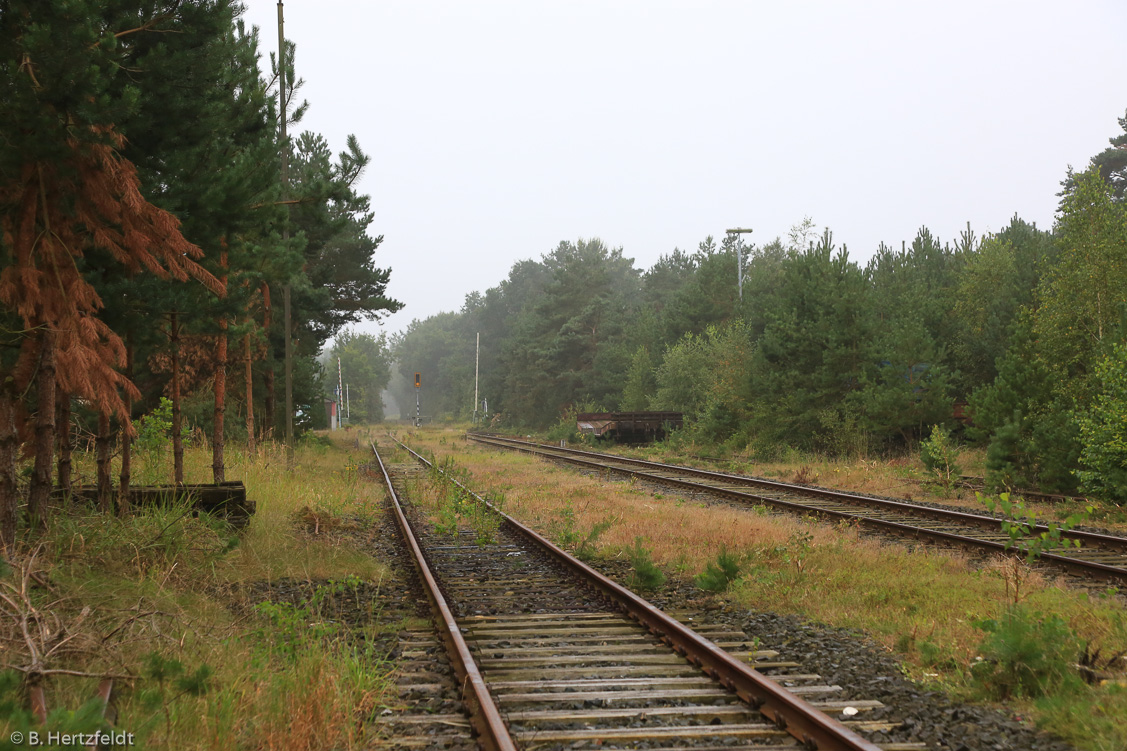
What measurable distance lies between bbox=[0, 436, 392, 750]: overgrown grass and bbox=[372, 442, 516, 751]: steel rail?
0.52 meters

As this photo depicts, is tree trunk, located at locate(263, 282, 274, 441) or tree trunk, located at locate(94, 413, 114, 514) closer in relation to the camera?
tree trunk, located at locate(94, 413, 114, 514)

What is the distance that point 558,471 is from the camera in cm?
2306

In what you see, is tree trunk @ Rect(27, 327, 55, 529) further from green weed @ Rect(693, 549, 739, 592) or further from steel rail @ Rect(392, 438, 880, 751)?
green weed @ Rect(693, 549, 739, 592)

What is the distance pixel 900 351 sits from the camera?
24156mm

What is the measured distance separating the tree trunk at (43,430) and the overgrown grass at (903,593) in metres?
5.98

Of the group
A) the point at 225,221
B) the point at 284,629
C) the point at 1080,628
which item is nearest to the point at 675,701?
the point at 284,629

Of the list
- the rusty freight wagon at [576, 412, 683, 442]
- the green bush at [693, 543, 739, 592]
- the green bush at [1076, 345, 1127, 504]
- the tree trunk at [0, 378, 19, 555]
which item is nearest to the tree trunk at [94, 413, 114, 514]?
the tree trunk at [0, 378, 19, 555]

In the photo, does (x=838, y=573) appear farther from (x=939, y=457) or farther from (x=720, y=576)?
(x=939, y=457)

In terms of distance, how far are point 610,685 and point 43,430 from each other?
18.5 ft

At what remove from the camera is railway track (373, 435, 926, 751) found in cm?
454

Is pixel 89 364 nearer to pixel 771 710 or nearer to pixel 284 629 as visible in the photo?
pixel 284 629

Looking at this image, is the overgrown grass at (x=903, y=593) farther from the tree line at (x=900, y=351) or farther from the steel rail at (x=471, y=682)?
the tree line at (x=900, y=351)

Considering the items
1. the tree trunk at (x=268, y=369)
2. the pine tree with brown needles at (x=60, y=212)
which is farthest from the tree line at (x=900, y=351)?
the tree trunk at (x=268, y=369)

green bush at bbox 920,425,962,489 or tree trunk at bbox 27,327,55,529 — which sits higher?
tree trunk at bbox 27,327,55,529
